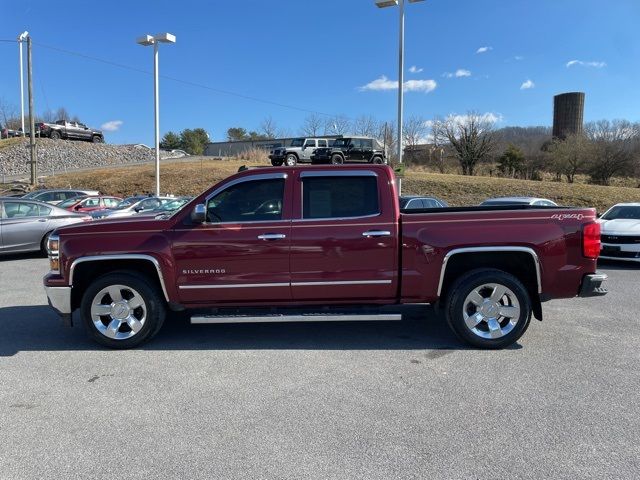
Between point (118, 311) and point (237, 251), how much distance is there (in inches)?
57.7

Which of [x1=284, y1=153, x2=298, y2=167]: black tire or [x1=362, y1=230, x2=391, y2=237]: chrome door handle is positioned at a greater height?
[x1=284, y1=153, x2=298, y2=167]: black tire

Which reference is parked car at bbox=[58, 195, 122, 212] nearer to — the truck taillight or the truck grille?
the truck grille

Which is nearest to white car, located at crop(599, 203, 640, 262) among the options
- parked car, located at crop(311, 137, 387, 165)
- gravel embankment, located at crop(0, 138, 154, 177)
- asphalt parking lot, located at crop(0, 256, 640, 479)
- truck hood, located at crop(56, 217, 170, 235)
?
asphalt parking lot, located at crop(0, 256, 640, 479)

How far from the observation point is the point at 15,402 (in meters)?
3.95

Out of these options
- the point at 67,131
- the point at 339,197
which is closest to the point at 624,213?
the point at 339,197

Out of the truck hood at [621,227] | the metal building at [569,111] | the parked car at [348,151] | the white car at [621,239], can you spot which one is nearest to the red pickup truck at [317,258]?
the white car at [621,239]

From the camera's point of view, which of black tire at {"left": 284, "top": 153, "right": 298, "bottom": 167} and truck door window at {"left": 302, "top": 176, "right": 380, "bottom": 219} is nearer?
truck door window at {"left": 302, "top": 176, "right": 380, "bottom": 219}

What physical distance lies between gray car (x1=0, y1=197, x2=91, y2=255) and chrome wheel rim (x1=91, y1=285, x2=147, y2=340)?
7.92m

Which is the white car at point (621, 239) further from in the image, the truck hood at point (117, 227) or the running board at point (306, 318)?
the truck hood at point (117, 227)

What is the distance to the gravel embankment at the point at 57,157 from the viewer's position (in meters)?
44.9

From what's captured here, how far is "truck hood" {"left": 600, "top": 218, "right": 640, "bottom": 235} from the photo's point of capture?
1052 cm

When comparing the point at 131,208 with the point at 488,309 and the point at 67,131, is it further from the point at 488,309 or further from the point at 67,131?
the point at 67,131

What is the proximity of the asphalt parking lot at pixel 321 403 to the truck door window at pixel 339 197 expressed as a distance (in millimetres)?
1465

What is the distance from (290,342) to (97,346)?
2137 millimetres
